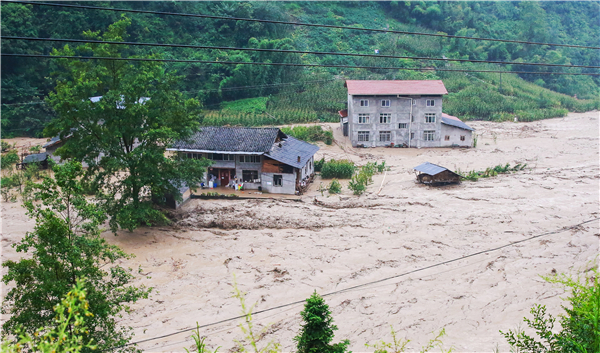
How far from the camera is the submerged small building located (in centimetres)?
2672

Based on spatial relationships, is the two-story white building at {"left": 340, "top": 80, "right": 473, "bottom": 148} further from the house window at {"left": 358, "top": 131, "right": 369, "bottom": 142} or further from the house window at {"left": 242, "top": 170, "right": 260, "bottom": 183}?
the house window at {"left": 242, "top": 170, "right": 260, "bottom": 183}

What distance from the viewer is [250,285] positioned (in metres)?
17.1

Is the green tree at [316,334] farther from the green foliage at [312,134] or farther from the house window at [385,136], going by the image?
the house window at [385,136]

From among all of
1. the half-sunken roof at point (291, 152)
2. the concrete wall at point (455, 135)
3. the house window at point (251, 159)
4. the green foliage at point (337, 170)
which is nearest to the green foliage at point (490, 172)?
the green foliage at point (337, 170)

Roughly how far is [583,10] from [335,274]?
91.1m

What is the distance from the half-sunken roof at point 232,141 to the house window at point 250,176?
57.9 inches

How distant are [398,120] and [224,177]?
15.6 m

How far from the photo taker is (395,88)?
1449 inches

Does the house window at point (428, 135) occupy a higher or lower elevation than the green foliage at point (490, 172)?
higher

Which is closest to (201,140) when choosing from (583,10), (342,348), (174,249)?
(174,249)

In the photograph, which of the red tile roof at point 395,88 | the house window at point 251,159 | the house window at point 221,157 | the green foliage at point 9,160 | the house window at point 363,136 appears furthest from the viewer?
the house window at point 363,136

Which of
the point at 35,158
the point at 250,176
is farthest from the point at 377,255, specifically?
the point at 35,158

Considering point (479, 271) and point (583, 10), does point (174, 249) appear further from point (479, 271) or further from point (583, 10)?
point (583, 10)

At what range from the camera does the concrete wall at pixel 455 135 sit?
122ft
